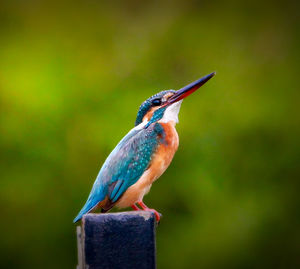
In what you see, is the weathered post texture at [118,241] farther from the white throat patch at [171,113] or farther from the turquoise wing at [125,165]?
the white throat patch at [171,113]

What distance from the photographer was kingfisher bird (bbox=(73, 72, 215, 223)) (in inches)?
120

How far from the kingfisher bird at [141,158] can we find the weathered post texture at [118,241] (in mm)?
708

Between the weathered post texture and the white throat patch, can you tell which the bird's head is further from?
the weathered post texture

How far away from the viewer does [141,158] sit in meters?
3.18

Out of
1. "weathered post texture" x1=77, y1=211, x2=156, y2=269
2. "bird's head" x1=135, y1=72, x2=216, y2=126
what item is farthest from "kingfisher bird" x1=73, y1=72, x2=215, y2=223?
"weathered post texture" x1=77, y1=211, x2=156, y2=269

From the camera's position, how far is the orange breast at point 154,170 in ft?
10.3

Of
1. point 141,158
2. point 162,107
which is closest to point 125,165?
point 141,158

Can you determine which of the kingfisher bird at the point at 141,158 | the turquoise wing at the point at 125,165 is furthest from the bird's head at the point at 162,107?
the turquoise wing at the point at 125,165

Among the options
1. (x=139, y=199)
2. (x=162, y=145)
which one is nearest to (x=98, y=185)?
(x=139, y=199)

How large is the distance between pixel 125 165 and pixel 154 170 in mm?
215

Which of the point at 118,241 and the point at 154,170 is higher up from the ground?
the point at 154,170

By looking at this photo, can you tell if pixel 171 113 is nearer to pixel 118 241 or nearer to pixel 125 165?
pixel 125 165

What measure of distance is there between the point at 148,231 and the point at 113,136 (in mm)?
4211

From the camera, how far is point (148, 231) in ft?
7.30
